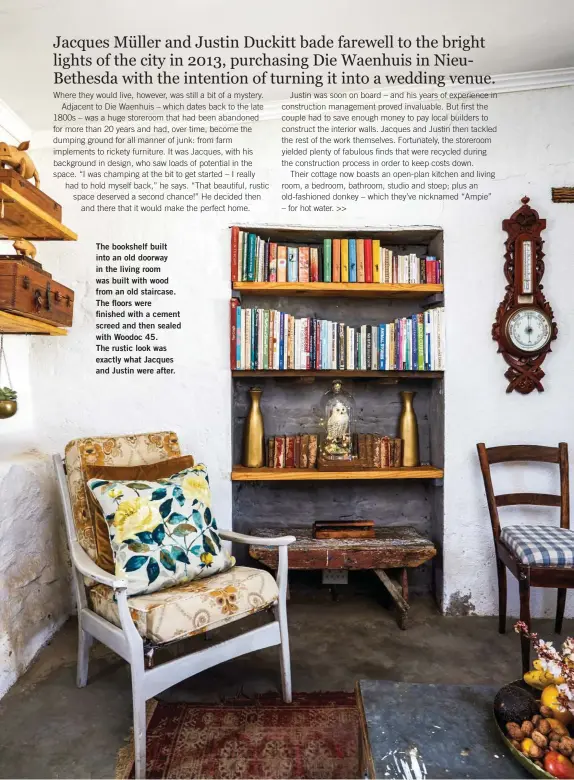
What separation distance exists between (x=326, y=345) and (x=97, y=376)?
114cm

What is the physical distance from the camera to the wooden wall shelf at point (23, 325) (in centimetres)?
194

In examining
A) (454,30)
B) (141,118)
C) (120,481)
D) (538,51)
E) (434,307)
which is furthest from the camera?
(434,307)

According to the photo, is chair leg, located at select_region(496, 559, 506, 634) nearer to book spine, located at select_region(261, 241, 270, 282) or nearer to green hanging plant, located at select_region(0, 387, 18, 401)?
book spine, located at select_region(261, 241, 270, 282)

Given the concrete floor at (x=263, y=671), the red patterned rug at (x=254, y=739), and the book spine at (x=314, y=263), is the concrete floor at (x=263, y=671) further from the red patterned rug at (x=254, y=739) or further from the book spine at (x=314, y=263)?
the book spine at (x=314, y=263)

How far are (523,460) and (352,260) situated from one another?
1289 millimetres

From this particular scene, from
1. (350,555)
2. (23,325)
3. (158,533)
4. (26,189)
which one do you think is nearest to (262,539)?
(158,533)

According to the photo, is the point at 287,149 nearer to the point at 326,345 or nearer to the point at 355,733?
the point at 326,345

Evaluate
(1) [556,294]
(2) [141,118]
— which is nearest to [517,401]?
(1) [556,294]

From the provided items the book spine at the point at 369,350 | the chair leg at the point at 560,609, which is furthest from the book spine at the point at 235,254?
the chair leg at the point at 560,609

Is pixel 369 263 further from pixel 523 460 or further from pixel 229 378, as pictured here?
pixel 523 460

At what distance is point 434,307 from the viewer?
2.89 m

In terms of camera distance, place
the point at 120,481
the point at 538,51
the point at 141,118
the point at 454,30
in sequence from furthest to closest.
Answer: the point at 141,118 < the point at 538,51 < the point at 454,30 < the point at 120,481

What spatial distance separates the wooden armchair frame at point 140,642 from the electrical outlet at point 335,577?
0.93 meters

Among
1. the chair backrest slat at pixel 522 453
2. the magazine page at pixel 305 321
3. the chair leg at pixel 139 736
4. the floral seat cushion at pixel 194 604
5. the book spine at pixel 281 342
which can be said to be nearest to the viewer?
the chair leg at pixel 139 736
